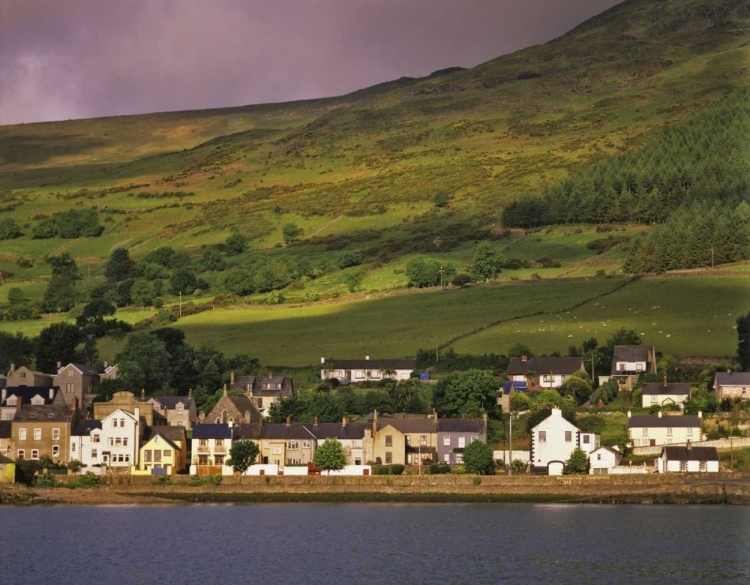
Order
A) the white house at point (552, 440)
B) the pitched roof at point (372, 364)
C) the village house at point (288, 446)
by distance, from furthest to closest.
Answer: the pitched roof at point (372, 364), the village house at point (288, 446), the white house at point (552, 440)

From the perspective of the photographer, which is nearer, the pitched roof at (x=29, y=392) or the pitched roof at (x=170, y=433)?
the pitched roof at (x=170, y=433)

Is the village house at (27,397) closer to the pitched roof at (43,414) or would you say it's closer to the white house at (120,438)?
the pitched roof at (43,414)

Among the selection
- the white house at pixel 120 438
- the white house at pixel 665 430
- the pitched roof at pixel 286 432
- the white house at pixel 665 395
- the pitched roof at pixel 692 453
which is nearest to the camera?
the pitched roof at pixel 692 453

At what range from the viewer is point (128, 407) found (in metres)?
117

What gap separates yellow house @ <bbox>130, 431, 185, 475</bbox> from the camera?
11156 cm

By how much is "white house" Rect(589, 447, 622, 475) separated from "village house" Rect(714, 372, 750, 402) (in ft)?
62.5

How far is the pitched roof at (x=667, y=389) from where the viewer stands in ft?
395

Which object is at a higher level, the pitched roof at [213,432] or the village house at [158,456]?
the pitched roof at [213,432]

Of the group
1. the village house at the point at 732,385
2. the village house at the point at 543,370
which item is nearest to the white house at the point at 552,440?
the village house at the point at 732,385

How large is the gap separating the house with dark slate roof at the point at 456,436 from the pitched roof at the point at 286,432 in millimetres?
9841

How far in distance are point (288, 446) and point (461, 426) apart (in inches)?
→ 523

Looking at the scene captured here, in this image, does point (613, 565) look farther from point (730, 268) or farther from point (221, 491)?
point (730, 268)

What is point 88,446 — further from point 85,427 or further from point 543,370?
point 543,370

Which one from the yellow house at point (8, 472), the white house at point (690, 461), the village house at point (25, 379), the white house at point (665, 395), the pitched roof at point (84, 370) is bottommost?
the yellow house at point (8, 472)
